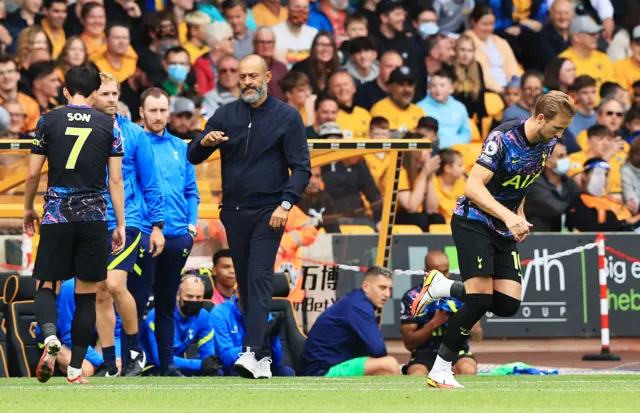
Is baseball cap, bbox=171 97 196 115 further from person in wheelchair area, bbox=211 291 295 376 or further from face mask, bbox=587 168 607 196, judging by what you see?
face mask, bbox=587 168 607 196

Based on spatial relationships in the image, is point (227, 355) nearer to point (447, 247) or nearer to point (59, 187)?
point (59, 187)

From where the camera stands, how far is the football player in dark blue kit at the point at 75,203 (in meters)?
9.84

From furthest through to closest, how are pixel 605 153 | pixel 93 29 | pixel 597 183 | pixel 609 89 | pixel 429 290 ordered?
pixel 609 89, pixel 605 153, pixel 597 183, pixel 93 29, pixel 429 290

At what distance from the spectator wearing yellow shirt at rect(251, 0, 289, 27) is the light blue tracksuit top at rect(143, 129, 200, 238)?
793cm

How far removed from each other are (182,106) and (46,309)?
20.8ft

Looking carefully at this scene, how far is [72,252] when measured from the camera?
32.5ft

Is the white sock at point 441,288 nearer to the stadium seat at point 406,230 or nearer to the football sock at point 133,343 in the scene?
the football sock at point 133,343

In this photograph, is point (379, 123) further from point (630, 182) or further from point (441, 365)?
point (441, 365)

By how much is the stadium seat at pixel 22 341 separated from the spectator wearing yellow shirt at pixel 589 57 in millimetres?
11779

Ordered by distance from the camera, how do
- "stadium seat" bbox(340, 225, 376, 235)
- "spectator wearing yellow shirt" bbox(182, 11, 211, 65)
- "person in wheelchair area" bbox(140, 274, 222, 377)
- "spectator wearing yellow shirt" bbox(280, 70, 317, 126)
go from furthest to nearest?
"spectator wearing yellow shirt" bbox(182, 11, 211, 65) < "spectator wearing yellow shirt" bbox(280, 70, 317, 126) < "stadium seat" bbox(340, 225, 376, 235) < "person in wheelchair area" bbox(140, 274, 222, 377)

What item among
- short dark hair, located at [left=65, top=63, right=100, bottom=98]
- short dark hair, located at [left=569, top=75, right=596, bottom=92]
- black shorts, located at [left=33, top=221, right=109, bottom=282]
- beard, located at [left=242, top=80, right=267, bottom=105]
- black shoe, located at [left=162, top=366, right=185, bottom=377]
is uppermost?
short dark hair, located at [left=569, top=75, right=596, bottom=92]

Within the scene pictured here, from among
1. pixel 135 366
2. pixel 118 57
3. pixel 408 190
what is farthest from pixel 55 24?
pixel 135 366

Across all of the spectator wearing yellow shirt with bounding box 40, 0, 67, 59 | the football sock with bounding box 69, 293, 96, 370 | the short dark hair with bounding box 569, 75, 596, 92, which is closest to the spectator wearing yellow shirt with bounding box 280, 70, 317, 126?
the spectator wearing yellow shirt with bounding box 40, 0, 67, 59

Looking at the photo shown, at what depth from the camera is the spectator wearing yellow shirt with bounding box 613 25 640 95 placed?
22.4m
